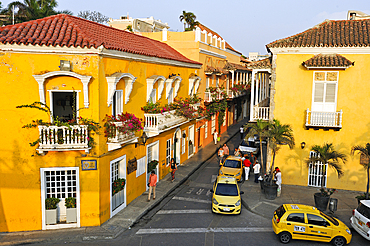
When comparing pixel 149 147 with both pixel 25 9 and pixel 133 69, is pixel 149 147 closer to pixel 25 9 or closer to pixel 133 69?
pixel 133 69

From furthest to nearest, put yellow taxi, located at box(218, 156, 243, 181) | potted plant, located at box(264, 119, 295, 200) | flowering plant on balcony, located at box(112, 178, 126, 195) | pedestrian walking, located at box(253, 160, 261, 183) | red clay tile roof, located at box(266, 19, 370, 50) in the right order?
yellow taxi, located at box(218, 156, 243, 181)
pedestrian walking, located at box(253, 160, 261, 183)
red clay tile roof, located at box(266, 19, 370, 50)
potted plant, located at box(264, 119, 295, 200)
flowering plant on balcony, located at box(112, 178, 126, 195)

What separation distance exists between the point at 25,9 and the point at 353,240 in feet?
131

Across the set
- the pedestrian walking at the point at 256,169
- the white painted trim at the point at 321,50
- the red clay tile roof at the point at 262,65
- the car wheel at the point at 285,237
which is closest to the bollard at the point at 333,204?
the car wheel at the point at 285,237

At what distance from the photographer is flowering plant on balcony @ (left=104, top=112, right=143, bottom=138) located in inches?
534

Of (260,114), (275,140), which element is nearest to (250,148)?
(260,114)

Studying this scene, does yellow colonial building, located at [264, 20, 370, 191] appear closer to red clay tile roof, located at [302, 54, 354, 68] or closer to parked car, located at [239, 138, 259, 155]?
red clay tile roof, located at [302, 54, 354, 68]

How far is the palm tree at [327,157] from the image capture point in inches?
650

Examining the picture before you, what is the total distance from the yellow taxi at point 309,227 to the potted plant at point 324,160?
3.27 metres

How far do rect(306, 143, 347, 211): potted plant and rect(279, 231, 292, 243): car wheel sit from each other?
13.3ft

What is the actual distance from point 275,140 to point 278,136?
46cm

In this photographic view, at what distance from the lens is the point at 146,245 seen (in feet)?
40.1

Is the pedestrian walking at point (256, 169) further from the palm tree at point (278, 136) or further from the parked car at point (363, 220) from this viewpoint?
the parked car at point (363, 220)

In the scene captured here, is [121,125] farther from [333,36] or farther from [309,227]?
[333,36]

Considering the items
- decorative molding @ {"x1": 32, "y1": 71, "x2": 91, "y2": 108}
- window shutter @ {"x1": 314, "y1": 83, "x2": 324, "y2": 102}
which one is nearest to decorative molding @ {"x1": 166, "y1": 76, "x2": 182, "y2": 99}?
decorative molding @ {"x1": 32, "y1": 71, "x2": 91, "y2": 108}
